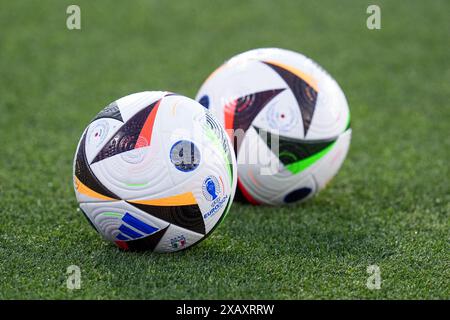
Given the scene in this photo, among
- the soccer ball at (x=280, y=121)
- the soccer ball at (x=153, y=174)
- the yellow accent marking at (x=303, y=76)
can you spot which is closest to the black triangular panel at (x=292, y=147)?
the soccer ball at (x=280, y=121)

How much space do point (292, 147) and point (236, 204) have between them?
0.72 meters

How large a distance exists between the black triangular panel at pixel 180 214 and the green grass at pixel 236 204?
25 cm

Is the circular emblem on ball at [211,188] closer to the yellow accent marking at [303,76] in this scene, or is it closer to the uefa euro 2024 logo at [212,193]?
the uefa euro 2024 logo at [212,193]

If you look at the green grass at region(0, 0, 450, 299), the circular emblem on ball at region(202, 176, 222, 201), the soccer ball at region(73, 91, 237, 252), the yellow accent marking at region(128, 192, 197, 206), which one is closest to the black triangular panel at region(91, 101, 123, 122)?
the soccer ball at region(73, 91, 237, 252)

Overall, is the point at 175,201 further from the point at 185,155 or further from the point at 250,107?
the point at 250,107

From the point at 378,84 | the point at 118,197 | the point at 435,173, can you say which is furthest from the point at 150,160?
the point at 378,84

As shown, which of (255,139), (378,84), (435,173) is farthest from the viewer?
(378,84)

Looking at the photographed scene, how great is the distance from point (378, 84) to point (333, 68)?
2.42 feet

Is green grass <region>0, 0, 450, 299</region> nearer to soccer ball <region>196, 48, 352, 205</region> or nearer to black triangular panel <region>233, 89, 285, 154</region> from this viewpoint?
soccer ball <region>196, 48, 352, 205</region>

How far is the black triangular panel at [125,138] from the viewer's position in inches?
198

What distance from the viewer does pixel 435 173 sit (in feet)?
24.5

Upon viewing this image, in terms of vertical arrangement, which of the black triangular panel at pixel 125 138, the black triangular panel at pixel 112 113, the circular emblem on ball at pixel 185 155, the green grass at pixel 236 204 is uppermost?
the black triangular panel at pixel 112 113
